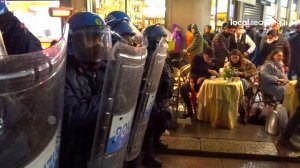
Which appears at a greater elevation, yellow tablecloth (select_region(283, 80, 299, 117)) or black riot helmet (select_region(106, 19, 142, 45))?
black riot helmet (select_region(106, 19, 142, 45))

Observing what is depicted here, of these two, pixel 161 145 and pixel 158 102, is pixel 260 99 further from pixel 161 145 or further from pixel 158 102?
pixel 158 102

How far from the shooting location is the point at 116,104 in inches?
60.7

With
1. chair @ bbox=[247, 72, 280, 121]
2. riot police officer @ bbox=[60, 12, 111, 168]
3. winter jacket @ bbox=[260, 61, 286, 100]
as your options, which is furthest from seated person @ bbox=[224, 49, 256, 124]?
riot police officer @ bbox=[60, 12, 111, 168]

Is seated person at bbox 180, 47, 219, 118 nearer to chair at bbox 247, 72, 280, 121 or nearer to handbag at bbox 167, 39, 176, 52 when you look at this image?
chair at bbox 247, 72, 280, 121

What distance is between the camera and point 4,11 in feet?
8.94

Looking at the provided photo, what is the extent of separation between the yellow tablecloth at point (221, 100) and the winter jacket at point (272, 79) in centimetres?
48

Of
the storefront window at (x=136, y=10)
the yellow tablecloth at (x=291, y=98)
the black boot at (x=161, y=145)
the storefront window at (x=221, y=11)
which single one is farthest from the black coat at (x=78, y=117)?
the storefront window at (x=221, y=11)

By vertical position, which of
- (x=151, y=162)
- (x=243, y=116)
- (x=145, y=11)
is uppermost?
(x=145, y=11)

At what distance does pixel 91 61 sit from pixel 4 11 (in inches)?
40.2

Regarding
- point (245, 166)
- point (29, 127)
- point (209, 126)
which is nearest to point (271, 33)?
point (209, 126)

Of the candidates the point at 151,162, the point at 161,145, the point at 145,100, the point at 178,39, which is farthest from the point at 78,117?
the point at 178,39

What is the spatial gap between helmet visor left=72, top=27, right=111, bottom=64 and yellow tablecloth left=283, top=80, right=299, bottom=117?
4.44 meters

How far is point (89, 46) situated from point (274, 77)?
4918 millimetres

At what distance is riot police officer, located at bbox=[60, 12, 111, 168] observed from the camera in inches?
70.2
